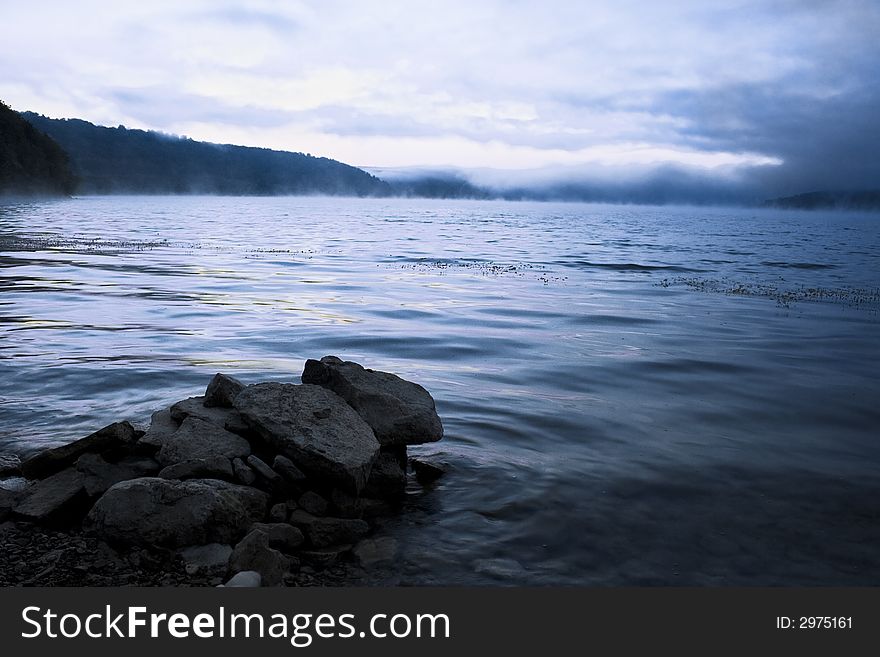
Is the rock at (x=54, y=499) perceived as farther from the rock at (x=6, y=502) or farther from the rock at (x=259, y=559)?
the rock at (x=259, y=559)

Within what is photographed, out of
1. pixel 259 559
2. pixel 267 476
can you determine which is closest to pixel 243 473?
pixel 267 476

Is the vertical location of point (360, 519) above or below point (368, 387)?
below

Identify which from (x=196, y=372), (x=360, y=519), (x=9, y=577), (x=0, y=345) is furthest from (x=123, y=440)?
(x=0, y=345)

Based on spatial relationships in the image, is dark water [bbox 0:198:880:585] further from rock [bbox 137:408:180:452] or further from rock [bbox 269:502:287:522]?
rock [bbox 137:408:180:452]

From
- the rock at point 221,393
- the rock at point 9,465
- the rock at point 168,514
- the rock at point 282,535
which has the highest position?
the rock at point 221,393

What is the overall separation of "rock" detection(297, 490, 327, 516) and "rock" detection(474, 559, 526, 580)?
1530 mm

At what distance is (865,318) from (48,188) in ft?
465

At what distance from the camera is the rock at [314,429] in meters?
6.94

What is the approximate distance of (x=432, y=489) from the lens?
8047 mm

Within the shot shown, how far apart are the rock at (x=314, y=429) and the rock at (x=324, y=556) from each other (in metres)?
0.66

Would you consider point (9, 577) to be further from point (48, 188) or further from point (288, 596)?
point (48, 188)

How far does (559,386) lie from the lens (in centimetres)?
1255

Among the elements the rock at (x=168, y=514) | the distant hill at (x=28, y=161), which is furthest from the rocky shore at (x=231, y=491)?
the distant hill at (x=28, y=161)

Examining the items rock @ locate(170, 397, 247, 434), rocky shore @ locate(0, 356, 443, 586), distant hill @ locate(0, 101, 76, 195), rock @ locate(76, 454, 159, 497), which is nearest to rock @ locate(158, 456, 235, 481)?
rocky shore @ locate(0, 356, 443, 586)
